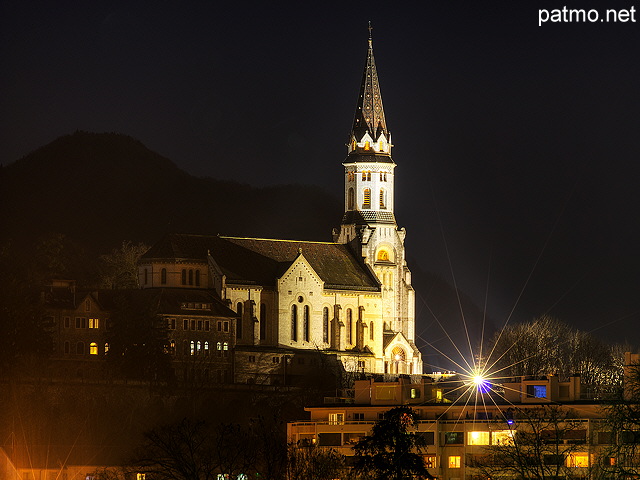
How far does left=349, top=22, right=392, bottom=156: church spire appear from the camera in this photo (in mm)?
175625

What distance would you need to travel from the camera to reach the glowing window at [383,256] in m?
172

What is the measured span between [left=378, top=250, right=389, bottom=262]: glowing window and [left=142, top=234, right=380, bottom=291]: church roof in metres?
Answer: 2.28

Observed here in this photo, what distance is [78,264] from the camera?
7613 inches

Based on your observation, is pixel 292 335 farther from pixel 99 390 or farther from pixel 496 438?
pixel 496 438

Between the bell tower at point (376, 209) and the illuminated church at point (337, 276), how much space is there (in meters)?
0.09

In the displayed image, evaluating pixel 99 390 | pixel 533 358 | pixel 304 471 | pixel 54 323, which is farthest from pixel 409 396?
pixel 533 358

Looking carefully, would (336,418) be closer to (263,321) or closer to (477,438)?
(477,438)

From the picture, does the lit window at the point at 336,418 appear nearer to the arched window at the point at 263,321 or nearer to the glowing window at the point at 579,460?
the glowing window at the point at 579,460

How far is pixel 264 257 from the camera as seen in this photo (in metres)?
165

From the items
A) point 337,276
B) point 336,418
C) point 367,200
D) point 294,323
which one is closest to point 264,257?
point 337,276

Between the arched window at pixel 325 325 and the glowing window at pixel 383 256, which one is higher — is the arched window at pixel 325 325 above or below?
below

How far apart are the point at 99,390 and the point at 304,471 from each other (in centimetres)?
4442

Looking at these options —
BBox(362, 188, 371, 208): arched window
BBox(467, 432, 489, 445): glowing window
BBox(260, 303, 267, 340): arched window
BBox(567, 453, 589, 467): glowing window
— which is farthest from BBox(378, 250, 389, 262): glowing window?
BBox(567, 453, 589, 467): glowing window

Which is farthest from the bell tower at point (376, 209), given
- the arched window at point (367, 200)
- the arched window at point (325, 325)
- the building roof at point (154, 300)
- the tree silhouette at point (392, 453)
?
the tree silhouette at point (392, 453)
